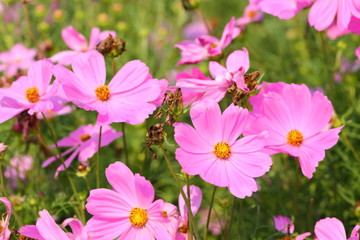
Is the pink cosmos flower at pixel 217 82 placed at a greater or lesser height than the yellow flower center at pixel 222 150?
greater

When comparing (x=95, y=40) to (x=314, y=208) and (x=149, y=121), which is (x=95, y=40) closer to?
(x=149, y=121)

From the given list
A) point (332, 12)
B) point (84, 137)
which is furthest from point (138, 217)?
point (332, 12)

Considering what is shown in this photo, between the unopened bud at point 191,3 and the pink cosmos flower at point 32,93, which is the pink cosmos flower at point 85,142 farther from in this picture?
the unopened bud at point 191,3

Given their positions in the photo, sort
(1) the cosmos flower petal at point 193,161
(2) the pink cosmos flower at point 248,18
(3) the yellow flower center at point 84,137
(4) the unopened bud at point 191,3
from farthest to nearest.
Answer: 1. (2) the pink cosmos flower at point 248,18
2. (4) the unopened bud at point 191,3
3. (3) the yellow flower center at point 84,137
4. (1) the cosmos flower petal at point 193,161

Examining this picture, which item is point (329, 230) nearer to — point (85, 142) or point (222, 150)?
point (222, 150)

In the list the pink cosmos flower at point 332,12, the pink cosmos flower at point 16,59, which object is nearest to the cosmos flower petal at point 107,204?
the pink cosmos flower at point 332,12
